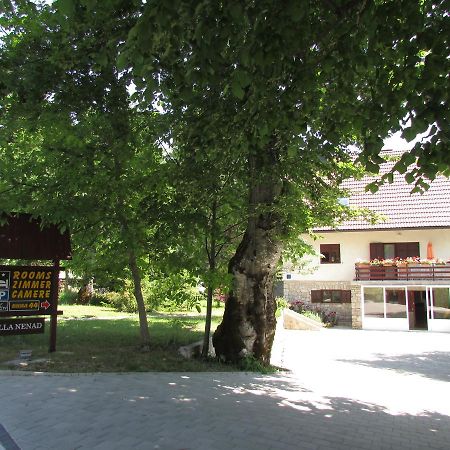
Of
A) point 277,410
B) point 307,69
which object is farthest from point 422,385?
point 307,69

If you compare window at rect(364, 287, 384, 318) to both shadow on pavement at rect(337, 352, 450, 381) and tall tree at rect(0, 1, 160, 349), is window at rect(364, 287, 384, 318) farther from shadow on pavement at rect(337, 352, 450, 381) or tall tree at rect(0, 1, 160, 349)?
tall tree at rect(0, 1, 160, 349)

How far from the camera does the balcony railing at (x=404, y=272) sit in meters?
27.8

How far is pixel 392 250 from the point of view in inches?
1196

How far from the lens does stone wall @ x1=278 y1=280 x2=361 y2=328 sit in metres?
28.8

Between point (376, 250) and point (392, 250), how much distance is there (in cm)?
95

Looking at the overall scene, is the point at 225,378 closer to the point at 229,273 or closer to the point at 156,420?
the point at 229,273

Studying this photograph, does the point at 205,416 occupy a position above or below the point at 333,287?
below

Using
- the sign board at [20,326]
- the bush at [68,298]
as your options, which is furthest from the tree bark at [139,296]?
the bush at [68,298]

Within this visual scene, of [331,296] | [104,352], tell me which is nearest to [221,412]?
[104,352]

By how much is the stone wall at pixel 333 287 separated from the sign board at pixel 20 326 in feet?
70.9

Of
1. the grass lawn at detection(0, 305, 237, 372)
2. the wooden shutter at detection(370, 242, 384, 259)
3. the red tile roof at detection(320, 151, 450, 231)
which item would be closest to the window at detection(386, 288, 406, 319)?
the wooden shutter at detection(370, 242, 384, 259)

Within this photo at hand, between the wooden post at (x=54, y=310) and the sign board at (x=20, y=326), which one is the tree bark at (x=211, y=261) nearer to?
the wooden post at (x=54, y=310)

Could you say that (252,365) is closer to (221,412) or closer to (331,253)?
(221,412)

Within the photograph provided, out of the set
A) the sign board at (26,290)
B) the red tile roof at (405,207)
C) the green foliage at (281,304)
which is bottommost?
the green foliage at (281,304)
